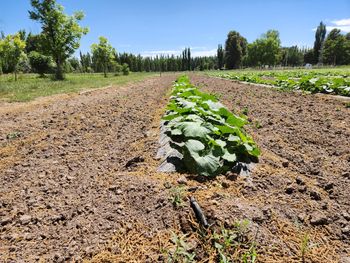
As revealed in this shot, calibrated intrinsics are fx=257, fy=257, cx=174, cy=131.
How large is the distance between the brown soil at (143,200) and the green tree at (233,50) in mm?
72135

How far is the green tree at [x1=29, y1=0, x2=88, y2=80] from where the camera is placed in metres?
23.8

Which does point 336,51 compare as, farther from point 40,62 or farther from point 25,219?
point 25,219

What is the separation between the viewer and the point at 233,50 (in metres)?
71.9

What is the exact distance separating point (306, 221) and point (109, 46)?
4543 centimetres

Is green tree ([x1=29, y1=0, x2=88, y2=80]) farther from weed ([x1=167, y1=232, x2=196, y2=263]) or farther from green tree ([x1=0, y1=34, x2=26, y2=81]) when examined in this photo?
weed ([x1=167, y1=232, x2=196, y2=263])

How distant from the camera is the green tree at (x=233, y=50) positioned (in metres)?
71.1

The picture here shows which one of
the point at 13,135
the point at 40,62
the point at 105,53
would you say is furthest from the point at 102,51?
the point at 13,135

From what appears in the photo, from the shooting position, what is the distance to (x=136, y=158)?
3473 mm

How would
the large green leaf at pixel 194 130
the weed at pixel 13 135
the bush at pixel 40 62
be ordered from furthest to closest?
1. the bush at pixel 40 62
2. the weed at pixel 13 135
3. the large green leaf at pixel 194 130

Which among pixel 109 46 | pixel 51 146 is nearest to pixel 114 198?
pixel 51 146

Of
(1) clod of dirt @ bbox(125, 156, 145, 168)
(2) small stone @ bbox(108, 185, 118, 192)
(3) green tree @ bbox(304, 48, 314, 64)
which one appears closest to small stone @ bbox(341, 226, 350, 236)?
(2) small stone @ bbox(108, 185, 118, 192)

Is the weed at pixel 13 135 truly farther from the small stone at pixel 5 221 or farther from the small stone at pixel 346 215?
the small stone at pixel 346 215

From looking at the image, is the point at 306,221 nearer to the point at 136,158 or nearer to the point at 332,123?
the point at 136,158

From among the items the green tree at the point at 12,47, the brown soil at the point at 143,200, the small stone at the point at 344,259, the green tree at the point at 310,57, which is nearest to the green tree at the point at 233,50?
the green tree at the point at 310,57
